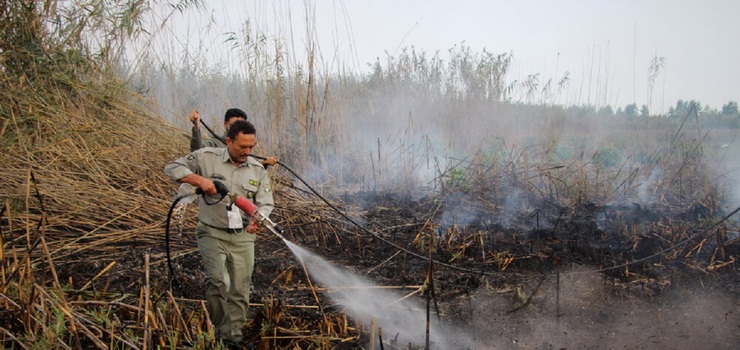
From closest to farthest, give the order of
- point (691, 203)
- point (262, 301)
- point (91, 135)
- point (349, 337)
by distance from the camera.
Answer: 1. point (349, 337)
2. point (262, 301)
3. point (91, 135)
4. point (691, 203)

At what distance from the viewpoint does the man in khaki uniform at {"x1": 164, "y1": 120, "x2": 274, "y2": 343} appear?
3.35 m

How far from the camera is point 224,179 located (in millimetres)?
3414

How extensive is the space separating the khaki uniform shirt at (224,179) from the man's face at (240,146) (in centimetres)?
7

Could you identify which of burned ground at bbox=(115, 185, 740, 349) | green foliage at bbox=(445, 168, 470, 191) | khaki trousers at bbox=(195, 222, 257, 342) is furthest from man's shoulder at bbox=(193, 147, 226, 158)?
green foliage at bbox=(445, 168, 470, 191)

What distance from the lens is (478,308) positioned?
14.0 feet

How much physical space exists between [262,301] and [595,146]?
9016 millimetres

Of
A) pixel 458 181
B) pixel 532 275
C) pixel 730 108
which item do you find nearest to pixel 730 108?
pixel 730 108

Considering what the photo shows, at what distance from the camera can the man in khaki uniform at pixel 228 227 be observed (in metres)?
3.35

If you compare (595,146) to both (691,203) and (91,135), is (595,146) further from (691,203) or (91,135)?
(91,135)

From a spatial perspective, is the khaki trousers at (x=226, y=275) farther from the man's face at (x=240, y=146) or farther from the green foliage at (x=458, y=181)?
the green foliage at (x=458, y=181)

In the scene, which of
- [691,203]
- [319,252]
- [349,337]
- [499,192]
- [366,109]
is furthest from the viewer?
[366,109]

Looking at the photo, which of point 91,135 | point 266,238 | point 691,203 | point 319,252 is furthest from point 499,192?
point 91,135

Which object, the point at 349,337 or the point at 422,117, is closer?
the point at 349,337

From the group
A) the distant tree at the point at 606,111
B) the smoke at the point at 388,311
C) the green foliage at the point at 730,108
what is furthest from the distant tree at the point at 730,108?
the smoke at the point at 388,311
